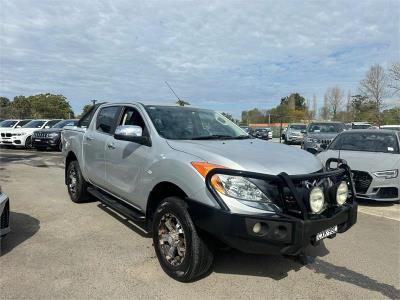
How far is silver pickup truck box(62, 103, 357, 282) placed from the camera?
327cm

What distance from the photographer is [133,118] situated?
5.07 m

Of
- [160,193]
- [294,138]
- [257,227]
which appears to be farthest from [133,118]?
[294,138]

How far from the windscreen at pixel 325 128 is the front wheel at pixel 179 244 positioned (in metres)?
16.6

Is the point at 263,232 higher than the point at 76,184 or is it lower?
higher

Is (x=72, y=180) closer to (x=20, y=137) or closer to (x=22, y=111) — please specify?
(x=20, y=137)

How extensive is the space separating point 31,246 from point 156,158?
195cm

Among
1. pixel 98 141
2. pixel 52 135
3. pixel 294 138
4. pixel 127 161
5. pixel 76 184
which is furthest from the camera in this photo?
pixel 294 138

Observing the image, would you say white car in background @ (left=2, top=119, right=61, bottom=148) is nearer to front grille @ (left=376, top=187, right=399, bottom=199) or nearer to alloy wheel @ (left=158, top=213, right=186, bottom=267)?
front grille @ (left=376, top=187, right=399, bottom=199)

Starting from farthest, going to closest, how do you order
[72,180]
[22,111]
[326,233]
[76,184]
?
[22,111] < [72,180] < [76,184] < [326,233]

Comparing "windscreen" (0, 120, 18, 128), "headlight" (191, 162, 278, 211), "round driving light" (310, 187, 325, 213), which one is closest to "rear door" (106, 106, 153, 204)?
"headlight" (191, 162, 278, 211)

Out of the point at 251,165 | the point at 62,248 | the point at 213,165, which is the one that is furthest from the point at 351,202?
the point at 62,248

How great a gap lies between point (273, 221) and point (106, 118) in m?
3.55

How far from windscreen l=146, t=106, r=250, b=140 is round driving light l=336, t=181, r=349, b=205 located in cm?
151

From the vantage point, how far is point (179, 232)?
3.78 m
